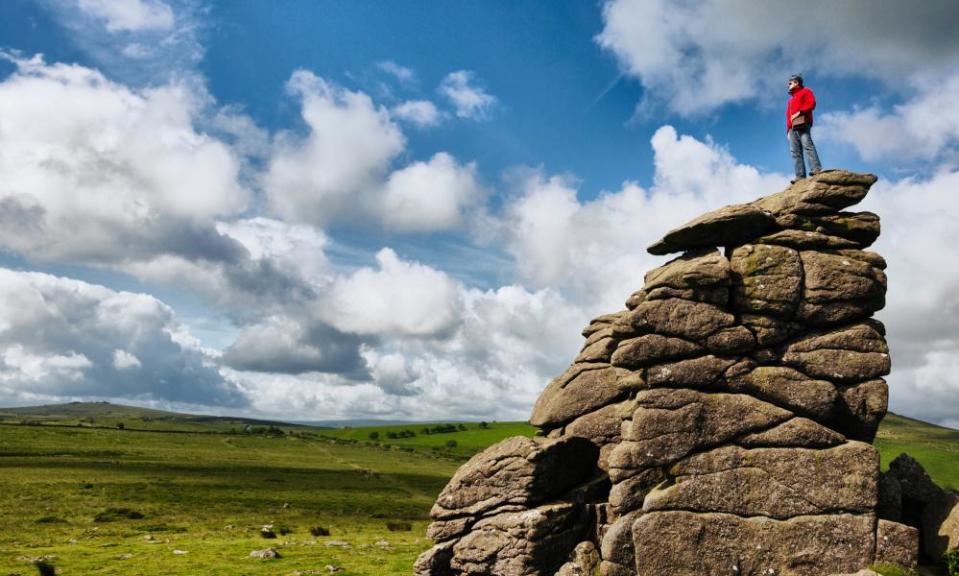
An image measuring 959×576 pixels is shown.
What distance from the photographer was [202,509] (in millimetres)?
86312

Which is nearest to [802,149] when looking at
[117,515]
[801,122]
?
[801,122]

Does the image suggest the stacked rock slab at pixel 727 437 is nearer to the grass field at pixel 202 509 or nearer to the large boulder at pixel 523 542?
the large boulder at pixel 523 542

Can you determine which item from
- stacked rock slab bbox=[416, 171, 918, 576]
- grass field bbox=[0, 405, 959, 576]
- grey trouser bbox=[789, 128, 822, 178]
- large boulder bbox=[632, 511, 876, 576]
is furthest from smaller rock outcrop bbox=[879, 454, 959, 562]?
grass field bbox=[0, 405, 959, 576]

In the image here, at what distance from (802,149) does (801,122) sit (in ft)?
5.94

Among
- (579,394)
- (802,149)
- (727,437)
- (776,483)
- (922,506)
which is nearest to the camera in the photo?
(776,483)

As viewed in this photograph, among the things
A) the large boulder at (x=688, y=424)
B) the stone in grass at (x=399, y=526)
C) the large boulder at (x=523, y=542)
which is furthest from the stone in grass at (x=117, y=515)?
the large boulder at (x=688, y=424)

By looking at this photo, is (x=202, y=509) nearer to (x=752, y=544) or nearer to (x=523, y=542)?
(x=523, y=542)

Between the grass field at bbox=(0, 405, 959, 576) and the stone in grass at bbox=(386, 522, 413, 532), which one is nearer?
the grass field at bbox=(0, 405, 959, 576)

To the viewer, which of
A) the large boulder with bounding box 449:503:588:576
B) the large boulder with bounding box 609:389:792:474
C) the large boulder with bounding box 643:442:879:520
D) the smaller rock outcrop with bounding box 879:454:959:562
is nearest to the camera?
the large boulder with bounding box 643:442:879:520

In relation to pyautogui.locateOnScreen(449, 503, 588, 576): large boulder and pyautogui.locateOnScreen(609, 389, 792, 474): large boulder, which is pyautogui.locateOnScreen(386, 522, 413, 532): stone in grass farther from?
pyautogui.locateOnScreen(609, 389, 792, 474): large boulder

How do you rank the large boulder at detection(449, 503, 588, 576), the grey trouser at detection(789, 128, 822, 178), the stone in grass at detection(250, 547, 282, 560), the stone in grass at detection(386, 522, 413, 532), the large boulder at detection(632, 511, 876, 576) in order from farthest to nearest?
the stone in grass at detection(386, 522, 413, 532), the stone in grass at detection(250, 547, 282, 560), the grey trouser at detection(789, 128, 822, 178), the large boulder at detection(449, 503, 588, 576), the large boulder at detection(632, 511, 876, 576)

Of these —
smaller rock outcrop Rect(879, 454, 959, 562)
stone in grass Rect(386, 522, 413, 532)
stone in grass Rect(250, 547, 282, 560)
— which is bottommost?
stone in grass Rect(386, 522, 413, 532)

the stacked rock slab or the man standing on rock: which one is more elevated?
the man standing on rock

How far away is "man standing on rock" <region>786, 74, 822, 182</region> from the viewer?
1372 inches
